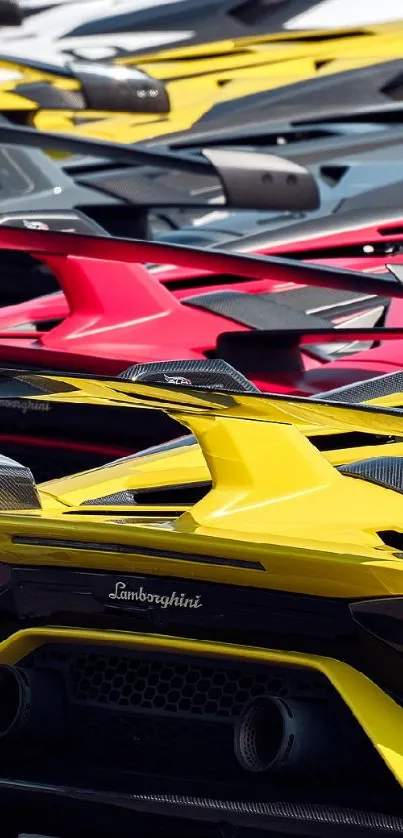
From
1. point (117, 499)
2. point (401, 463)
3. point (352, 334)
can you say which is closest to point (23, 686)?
point (117, 499)

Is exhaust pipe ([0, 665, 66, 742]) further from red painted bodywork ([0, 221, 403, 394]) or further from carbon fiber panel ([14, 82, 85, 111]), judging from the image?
carbon fiber panel ([14, 82, 85, 111])

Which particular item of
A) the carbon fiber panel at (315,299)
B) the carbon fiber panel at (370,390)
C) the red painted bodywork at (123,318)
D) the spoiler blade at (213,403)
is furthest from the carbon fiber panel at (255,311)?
the spoiler blade at (213,403)

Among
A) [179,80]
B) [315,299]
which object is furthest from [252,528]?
[179,80]

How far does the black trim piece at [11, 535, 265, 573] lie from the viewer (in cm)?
277

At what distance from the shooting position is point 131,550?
114 inches

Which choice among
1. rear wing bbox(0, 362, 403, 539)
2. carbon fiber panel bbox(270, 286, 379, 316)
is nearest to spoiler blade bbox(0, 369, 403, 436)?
rear wing bbox(0, 362, 403, 539)

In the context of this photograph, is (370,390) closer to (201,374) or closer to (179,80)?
(201,374)

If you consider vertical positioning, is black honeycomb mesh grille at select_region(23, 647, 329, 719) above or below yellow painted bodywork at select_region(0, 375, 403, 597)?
below

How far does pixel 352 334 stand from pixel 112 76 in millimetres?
5155

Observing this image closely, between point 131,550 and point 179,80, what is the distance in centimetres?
725

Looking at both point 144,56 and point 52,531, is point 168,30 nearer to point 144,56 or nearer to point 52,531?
point 144,56

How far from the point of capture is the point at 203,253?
15.4 ft

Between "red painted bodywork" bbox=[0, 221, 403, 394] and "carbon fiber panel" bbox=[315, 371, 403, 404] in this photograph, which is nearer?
"carbon fiber panel" bbox=[315, 371, 403, 404]

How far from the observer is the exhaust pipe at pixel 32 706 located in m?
3.05
